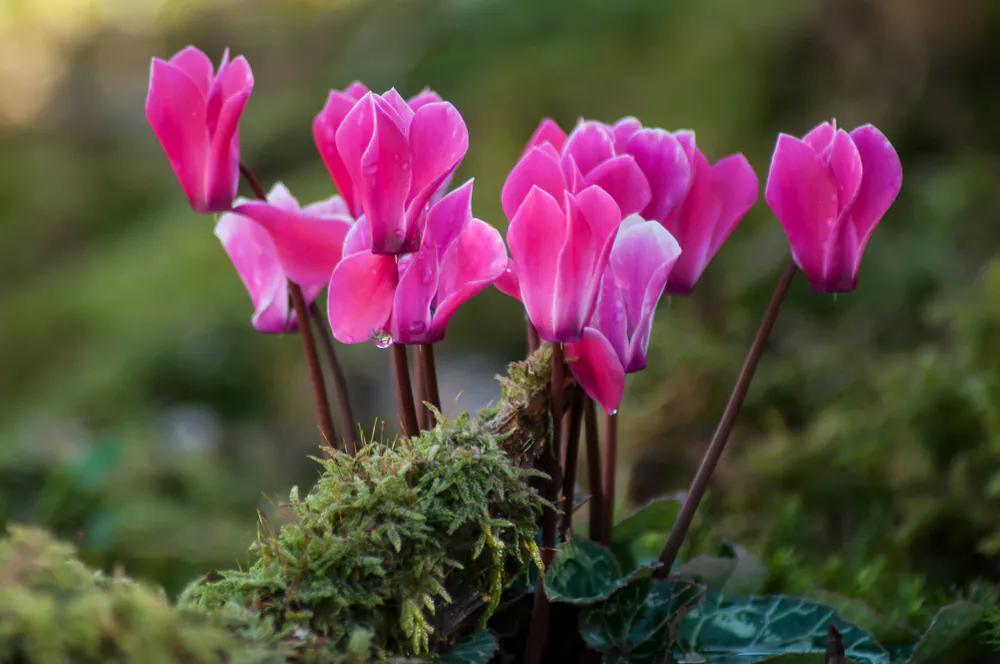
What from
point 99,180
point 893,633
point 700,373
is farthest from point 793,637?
point 99,180

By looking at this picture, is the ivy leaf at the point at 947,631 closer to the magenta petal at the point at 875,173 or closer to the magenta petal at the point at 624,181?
the magenta petal at the point at 875,173

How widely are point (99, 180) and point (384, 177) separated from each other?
5.31m

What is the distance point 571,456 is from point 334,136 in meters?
0.33

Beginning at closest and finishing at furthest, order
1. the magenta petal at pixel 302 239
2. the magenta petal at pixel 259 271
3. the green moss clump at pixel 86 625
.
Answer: the green moss clump at pixel 86 625, the magenta petal at pixel 302 239, the magenta petal at pixel 259 271

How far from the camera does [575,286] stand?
62 centimetres

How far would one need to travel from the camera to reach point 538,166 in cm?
65

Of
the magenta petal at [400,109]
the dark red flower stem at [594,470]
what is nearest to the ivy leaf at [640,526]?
the dark red flower stem at [594,470]

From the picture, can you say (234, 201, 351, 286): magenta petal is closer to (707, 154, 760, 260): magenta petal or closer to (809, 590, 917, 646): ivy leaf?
(707, 154, 760, 260): magenta petal

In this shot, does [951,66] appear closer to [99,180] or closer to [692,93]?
[692,93]

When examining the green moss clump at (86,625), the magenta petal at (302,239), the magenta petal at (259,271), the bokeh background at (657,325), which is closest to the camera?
the green moss clump at (86,625)

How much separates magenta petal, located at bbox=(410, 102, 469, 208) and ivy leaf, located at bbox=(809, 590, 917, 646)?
22.6 inches

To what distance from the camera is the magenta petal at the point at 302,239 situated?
2.24ft

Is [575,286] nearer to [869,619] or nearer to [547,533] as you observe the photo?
[547,533]

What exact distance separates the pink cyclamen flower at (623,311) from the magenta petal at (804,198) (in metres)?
0.11
